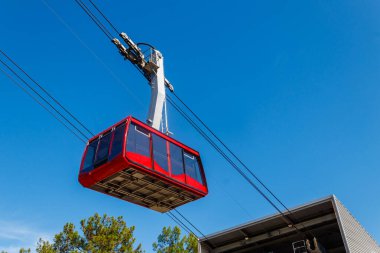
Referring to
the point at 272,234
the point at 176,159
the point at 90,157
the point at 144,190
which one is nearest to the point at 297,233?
the point at 272,234

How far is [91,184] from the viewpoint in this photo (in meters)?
10.4

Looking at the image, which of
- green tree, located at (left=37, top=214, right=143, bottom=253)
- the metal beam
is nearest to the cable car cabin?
the metal beam

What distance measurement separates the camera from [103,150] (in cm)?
1029

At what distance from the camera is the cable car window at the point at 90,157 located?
1047cm

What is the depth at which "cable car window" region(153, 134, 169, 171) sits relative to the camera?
34.5 ft

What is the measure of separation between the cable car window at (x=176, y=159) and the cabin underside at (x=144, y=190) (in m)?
0.51

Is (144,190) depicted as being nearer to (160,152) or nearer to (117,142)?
(160,152)

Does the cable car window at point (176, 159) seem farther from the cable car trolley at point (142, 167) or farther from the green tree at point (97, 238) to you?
the green tree at point (97, 238)

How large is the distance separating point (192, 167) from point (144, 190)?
5.98 feet

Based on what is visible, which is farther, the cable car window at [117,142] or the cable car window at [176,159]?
the cable car window at [176,159]

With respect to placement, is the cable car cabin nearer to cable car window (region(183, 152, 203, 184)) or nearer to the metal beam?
cable car window (region(183, 152, 203, 184))

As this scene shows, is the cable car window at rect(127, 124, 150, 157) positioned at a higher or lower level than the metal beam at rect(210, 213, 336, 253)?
higher

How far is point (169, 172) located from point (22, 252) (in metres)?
19.6

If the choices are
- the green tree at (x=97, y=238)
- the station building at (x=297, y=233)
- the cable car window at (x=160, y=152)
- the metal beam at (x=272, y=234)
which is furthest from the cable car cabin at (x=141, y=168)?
the green tree at (x=97, y=238)
